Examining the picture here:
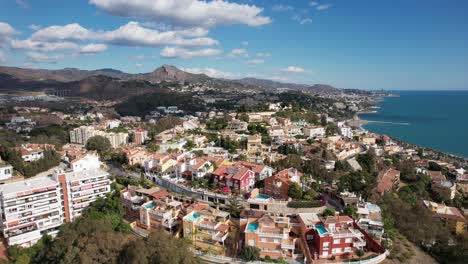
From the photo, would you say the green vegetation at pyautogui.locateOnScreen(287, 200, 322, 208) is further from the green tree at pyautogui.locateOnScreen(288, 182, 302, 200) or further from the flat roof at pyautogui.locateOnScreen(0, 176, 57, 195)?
the flat roof at pyautogui.locateOnScreen(0, 176, 57, 195)

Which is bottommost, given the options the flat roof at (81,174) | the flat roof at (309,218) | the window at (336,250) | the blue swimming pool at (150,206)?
the window at (336,250)

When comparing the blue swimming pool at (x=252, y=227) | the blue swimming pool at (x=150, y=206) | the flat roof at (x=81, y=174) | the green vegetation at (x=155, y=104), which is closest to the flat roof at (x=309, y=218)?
the blue swimming pool at (x=252, y=227)

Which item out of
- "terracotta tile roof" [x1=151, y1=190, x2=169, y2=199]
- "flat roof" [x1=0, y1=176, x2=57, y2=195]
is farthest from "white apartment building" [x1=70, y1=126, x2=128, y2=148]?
"terracotta tile roof" [x1=151, y1=190, x2=169, y2=199]

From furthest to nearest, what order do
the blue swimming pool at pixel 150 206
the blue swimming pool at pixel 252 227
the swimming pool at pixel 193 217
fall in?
the blue swimming pool at pixel 150 206, the swimming pool at pixel 193 217, the blue swimming pool at pixel 252 227

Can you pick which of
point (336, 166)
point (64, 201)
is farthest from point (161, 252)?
point (336, 166)

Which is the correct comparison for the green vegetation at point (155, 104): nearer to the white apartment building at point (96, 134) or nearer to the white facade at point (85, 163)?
the white apartment building at point (96, 134)

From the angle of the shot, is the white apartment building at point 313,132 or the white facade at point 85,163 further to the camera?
the white apartment building at point 313,132

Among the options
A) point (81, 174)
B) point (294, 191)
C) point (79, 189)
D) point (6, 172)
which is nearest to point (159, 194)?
point (79, 189)

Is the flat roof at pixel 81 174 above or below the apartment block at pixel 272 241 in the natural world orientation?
above
